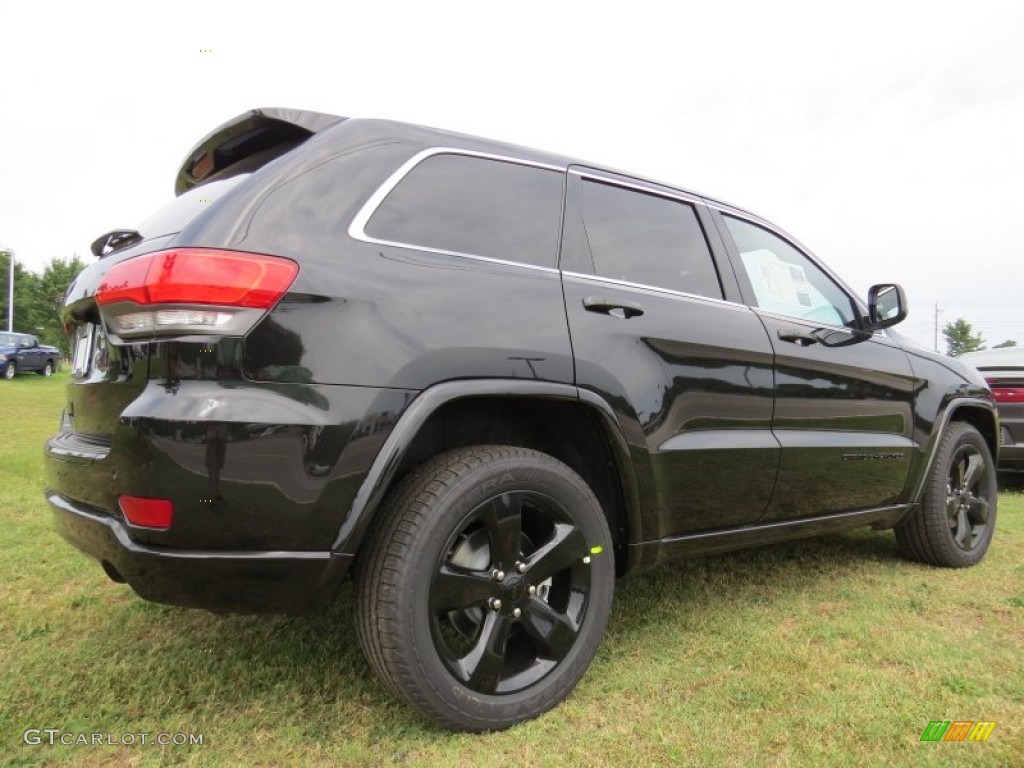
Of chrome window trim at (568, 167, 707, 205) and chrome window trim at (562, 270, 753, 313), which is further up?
chrome window trim at (568, 167, 707, 205)

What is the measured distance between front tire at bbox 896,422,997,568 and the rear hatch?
3.34 m

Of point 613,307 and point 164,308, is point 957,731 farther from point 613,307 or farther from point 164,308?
point 164,308

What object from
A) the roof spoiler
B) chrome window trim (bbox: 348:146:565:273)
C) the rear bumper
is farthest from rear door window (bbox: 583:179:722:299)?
the rear bumper

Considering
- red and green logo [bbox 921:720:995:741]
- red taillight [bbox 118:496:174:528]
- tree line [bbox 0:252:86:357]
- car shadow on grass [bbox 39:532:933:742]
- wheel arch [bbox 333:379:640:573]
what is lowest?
tree line [bbox 0:252:86:357]

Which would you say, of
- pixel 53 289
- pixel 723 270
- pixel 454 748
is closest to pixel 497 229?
pixel 723 270

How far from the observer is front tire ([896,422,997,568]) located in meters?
3.52

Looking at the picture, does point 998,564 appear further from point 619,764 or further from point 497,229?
point 497,229

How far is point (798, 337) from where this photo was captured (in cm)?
283

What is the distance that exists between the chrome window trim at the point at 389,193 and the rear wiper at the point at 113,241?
2.41 ft

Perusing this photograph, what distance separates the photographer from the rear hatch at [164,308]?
1.58m

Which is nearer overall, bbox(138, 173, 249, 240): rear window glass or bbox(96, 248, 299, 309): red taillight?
bbox(96, 248, 299, 309): red taillight

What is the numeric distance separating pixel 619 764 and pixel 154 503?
1281mm

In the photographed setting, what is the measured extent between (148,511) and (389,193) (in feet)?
3.31

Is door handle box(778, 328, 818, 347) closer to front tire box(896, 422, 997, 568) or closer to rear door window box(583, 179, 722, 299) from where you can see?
rear door window box(583, 179, 722, 299)
